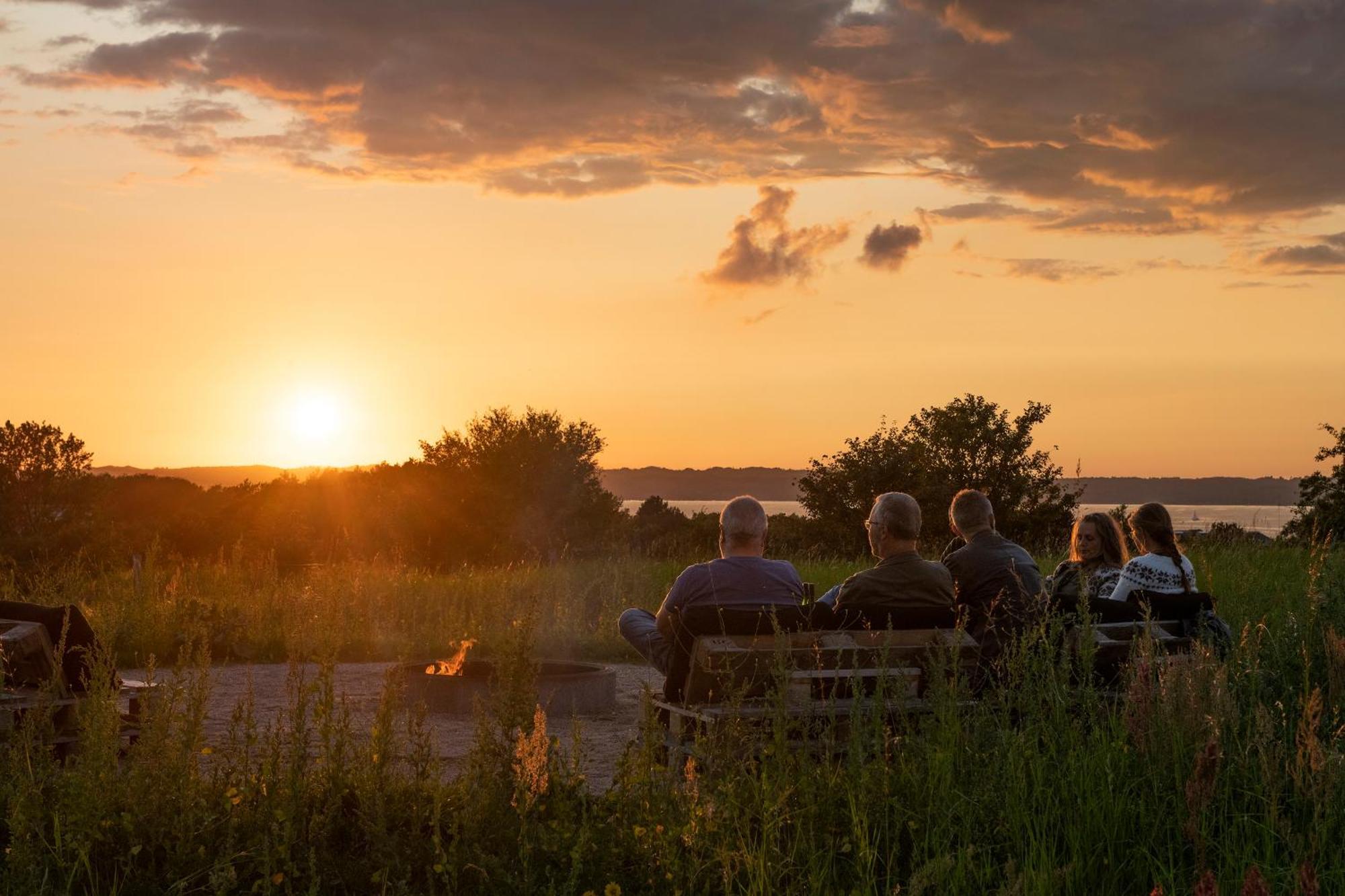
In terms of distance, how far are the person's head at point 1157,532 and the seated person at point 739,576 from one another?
2342 millimetres

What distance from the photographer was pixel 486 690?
29.2 feet

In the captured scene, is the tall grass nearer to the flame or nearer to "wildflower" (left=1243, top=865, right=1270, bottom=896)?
the flame

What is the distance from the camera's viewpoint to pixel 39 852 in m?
4.67

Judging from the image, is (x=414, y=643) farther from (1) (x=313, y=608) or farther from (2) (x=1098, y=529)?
(2) (x=1098, y=529)

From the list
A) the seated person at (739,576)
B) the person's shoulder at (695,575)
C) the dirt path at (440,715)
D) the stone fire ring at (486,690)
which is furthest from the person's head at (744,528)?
the stone fire ring at (486,690)

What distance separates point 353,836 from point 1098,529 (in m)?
4.84

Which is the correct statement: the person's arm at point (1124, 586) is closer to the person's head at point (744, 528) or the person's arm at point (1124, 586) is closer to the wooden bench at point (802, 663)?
the wooden bench at point (802, 663)

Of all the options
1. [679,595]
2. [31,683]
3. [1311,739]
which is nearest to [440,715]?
[31,683]

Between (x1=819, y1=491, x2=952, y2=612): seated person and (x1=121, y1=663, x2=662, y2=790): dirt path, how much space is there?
3.74 ft

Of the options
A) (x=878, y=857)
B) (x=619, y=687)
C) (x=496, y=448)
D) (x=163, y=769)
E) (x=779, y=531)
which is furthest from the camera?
(x=496, y=448)

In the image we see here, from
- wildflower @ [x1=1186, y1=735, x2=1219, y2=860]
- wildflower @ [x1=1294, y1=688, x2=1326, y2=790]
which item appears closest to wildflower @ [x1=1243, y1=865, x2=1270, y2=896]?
wildflower @ [x1=1186, y1=735, x2=1219, y2=860]

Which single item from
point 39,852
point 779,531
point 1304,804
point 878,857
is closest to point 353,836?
point 39,852

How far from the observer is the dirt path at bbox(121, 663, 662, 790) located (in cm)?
747

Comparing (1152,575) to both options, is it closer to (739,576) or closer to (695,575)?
(739,576)
